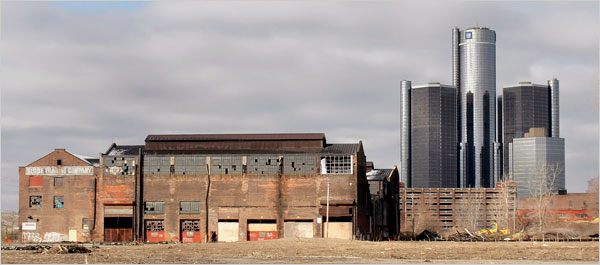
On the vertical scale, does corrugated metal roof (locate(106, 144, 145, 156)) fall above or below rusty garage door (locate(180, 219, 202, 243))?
above

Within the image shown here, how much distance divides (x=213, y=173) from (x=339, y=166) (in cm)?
1394

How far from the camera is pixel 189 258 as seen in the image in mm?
60312

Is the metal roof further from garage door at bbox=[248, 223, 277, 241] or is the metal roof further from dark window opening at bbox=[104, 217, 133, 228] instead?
garage door at bbox=[248, 223, 277, 241]

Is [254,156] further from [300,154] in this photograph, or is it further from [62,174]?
[62,174]

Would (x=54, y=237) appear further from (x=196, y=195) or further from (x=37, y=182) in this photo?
(x=196, y=195)

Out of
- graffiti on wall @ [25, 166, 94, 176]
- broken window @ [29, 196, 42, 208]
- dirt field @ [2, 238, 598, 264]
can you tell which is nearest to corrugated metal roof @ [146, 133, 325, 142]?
graffiti on wall @ [25, 166, 94, 176]

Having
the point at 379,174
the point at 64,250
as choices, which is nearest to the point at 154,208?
the point at 64,250

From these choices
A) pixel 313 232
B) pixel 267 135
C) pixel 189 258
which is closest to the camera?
pixel 189 258

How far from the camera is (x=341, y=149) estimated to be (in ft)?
341

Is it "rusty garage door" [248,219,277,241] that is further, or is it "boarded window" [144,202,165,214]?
"boarded window" [144,202,165,214]

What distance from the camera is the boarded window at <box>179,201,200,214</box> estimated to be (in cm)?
10125

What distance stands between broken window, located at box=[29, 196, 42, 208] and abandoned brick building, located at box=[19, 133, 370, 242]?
142 mm

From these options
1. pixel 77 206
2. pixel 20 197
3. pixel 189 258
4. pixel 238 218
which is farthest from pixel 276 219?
pixel 189 258

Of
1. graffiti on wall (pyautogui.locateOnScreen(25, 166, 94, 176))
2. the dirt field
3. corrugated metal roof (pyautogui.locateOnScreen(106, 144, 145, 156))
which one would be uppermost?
corrugated metal roof (pyautogui.locateOnScreen(106, 144, 145, 156))
